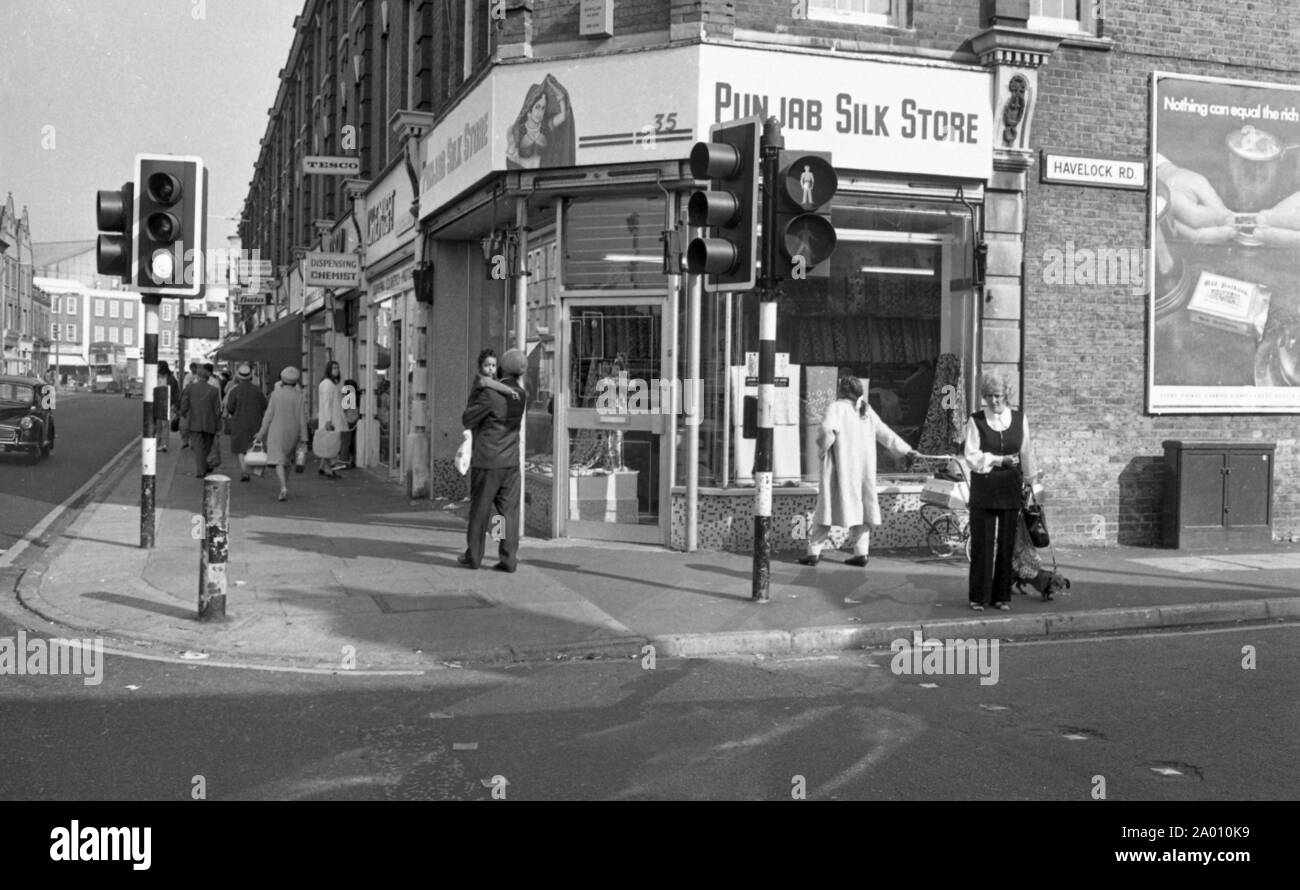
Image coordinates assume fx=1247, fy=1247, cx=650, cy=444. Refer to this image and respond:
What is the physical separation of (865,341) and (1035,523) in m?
3.59

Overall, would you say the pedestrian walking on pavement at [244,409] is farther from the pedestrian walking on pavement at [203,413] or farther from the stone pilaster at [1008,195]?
the stone pilaster at [1008,195]

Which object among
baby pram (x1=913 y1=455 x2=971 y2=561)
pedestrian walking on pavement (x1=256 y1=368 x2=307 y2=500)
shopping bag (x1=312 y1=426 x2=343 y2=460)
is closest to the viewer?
baby pram (x1=913 y1=455 x2=971 y2=561)

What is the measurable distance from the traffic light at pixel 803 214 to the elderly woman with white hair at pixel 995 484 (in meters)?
1.62

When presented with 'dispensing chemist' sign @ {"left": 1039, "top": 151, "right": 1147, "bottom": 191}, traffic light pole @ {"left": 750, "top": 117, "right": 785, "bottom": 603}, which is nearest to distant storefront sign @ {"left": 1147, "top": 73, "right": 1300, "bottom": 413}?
'dispensing chemist' sign @ {"left": 1039, "top": 151, "right": 1147, "bottom": 191}

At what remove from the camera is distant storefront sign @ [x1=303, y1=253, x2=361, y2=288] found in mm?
22203

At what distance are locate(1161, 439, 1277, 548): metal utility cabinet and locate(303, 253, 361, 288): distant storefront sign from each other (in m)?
14.5

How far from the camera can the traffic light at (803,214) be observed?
9047 millimetres

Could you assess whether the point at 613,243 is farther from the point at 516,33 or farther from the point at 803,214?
the point at 803,214

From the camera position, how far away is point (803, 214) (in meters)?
9.09

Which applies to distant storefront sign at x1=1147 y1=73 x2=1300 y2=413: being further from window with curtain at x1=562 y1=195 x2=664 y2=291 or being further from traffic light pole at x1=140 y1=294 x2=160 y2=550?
traffic light pole at x1=140 y1=294 x2=160 y2=550

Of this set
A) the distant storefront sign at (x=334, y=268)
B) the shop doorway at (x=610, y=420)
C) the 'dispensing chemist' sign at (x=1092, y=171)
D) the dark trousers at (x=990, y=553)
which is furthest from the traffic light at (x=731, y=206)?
the distant storefront sign at (x=334, y=268)

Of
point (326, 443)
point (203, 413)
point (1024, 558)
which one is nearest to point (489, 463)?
point (1024, 558)

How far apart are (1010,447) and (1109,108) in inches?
226
